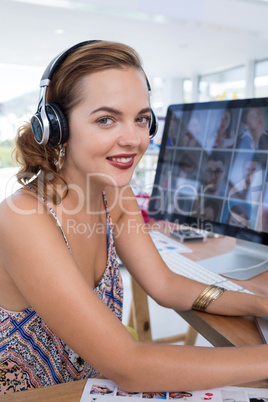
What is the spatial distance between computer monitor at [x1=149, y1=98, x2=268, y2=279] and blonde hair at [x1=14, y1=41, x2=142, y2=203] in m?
0.45

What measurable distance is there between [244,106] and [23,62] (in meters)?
8.43

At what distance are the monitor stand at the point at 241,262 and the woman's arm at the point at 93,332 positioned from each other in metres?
0.47

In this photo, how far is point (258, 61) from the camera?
7973mm

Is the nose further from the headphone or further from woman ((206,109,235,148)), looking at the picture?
woman ((206,109,235,148))

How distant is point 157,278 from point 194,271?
0.54 ft

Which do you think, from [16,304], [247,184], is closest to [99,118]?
[16,304]

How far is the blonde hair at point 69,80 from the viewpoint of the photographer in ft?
2.50

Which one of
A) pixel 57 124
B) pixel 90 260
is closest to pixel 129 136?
pixel 57 124

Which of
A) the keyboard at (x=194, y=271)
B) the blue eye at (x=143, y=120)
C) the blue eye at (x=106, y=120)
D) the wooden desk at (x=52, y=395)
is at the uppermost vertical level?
the blue eye at (x=143, y=120)

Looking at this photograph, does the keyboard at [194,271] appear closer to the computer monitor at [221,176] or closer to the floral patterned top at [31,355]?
the computer monitor at [221,176]

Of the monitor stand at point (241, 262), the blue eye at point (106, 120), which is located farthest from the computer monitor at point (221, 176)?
the blue eye at point (106, 120)

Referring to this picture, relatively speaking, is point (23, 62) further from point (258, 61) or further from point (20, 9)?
point (258, 61)

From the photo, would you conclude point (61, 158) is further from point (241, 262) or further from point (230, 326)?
point (241, 262)

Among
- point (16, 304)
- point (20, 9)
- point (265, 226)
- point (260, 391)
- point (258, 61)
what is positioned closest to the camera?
point (260, 391)
